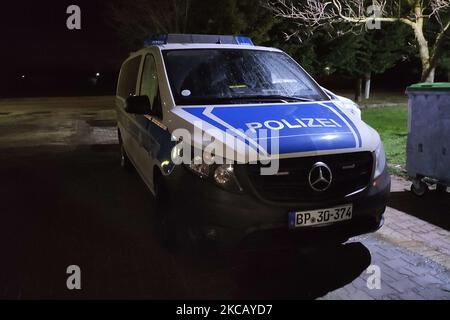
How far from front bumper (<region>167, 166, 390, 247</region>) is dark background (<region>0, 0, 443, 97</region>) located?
26950 millimetres

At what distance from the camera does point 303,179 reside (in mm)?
3648

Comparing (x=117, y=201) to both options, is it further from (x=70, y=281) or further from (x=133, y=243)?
(x=70, y=281)

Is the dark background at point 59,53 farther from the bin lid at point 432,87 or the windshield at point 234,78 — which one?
the windshield at point 234,78

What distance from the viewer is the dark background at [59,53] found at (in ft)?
105

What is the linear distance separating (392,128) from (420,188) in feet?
19.1

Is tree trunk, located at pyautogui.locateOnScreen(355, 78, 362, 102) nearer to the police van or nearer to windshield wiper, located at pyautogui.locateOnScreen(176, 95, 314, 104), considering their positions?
the police van

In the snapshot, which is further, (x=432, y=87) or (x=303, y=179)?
(x=432, y=87)

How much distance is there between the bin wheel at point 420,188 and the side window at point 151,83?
3.44 meters

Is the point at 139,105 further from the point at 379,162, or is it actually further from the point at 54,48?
the point at 54,48

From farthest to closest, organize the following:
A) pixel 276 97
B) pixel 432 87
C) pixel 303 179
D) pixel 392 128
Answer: pixel 392 128
pixel 432 87
pixel 276 97
pixel 303 179

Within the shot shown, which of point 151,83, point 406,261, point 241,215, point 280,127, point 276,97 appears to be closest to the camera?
point 241,215

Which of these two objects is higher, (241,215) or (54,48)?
(54,48)

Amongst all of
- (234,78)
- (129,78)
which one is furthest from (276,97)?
(129,78)
